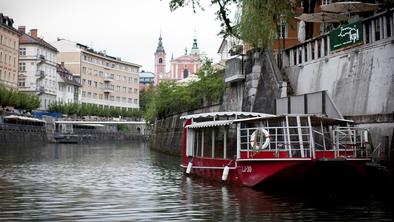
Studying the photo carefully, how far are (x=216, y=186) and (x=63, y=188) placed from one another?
5522 millimetres

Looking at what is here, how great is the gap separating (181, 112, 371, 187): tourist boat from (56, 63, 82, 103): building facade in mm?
104948

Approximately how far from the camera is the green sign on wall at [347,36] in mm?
21578

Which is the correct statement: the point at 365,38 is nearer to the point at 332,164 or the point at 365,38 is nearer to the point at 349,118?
the point at 349,118

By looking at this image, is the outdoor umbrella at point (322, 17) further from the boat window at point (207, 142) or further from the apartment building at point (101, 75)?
the apartment building at point (101, 75)

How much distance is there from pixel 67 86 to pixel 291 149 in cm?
11264

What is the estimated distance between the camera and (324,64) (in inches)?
953

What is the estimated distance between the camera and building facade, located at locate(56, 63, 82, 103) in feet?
401

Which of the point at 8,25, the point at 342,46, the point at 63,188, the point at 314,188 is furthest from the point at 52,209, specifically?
the point at 8,25

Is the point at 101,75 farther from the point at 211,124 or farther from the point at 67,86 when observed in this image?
the point at 211,124

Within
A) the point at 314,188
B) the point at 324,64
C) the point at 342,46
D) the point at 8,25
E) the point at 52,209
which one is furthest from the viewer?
the point at 8,25

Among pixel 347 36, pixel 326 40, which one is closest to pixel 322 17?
pixel 326 40

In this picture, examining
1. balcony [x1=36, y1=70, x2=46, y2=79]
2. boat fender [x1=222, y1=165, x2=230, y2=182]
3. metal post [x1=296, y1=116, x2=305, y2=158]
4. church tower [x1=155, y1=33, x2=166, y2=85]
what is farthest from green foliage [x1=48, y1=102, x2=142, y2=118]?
metal post [x1=296, y1=116, x2=305, y2=158]

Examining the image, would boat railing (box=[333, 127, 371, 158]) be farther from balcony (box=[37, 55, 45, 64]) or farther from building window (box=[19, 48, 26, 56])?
building window (box=[19, 48, 26, 56])

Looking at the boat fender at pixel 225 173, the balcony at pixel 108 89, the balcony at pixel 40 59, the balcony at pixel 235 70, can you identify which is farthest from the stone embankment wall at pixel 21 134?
the boat fender at pixel 225 173
